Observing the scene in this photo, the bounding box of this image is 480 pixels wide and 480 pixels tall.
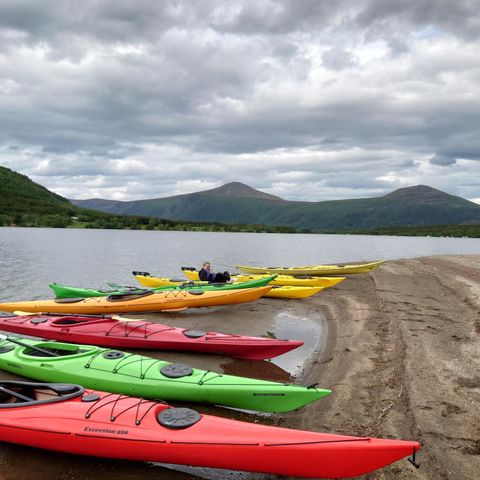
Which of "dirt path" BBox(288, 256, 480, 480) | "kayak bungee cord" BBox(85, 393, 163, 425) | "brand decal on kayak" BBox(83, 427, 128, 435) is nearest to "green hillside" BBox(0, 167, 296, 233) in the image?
"dirt path" BBox(288, 256, 480, 480)

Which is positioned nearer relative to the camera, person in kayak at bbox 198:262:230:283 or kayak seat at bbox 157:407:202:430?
kayak seat at bbox 157:407:202:430

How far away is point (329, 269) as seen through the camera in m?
26.4

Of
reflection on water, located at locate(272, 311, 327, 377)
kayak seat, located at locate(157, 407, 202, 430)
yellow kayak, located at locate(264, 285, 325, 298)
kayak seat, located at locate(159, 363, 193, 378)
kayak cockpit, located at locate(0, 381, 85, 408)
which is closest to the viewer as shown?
kayak seat, located at locate(157, 407, 202, 430)

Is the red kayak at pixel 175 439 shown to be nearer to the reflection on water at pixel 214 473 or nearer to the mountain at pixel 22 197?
the reflection on water at pixel 214 473

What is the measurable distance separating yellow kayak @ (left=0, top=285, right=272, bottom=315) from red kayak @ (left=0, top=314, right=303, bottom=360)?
2484 millimetres

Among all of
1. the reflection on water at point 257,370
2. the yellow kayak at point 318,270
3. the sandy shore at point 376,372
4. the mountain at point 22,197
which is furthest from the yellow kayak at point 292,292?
the mountain at point 22,197

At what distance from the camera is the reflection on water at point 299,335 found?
1087 cm

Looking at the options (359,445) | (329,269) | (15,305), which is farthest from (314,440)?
(329,269)

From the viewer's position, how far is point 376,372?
9.09 meters

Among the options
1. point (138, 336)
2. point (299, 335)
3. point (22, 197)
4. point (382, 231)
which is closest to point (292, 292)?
point (299, 335)

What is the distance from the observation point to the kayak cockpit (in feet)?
20.9

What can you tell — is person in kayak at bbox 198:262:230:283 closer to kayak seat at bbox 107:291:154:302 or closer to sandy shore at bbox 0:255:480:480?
sandy shore at bbox 0:255:480:480

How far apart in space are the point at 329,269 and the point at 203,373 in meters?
19.7

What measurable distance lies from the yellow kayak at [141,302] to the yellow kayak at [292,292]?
307 centimetres
